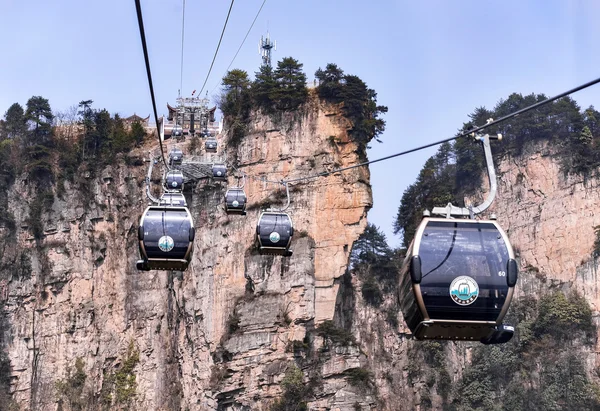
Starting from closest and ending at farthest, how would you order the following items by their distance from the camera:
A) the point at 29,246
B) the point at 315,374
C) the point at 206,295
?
the point at 315,374 → the point at 206,295 → the point at 29,246

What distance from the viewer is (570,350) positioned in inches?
1873

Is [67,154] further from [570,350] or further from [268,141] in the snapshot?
[570,350]

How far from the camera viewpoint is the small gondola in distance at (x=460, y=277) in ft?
47.1

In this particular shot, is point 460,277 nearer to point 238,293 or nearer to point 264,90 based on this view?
point 238,293

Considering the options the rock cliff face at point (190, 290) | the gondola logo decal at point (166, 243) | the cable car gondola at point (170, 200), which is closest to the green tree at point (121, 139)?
the rock cliff face at point (190, 290)

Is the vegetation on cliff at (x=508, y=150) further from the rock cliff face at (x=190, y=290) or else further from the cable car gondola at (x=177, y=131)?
the cable car gondola at (x=177, y=131)

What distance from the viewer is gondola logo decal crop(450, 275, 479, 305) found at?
14320 mm

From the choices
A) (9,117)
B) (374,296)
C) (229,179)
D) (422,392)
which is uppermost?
(9,117)

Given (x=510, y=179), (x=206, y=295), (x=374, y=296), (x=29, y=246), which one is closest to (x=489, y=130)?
A: (x=510, y=179)

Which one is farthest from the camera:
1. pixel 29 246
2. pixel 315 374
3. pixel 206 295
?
pixel 29 246

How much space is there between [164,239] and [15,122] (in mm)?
34964

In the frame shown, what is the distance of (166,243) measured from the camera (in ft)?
68.0

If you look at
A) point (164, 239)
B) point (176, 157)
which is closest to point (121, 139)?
point (176, 157)

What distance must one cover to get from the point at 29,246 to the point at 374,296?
1602cm
